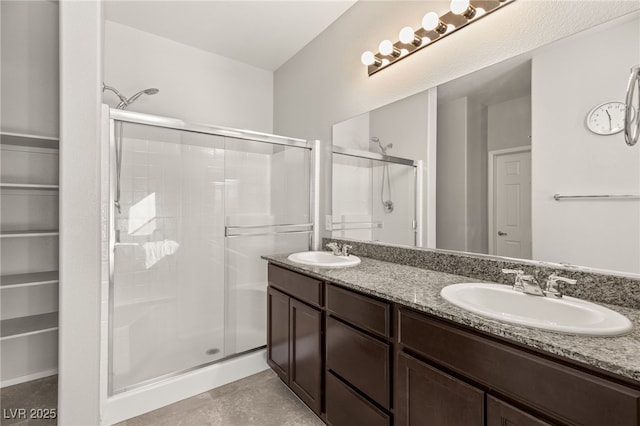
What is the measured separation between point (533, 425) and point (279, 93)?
3.18 metres

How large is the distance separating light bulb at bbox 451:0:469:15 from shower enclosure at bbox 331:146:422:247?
79cm

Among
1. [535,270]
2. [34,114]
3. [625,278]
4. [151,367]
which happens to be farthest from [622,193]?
[34,114]

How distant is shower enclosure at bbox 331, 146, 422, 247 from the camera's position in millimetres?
1854

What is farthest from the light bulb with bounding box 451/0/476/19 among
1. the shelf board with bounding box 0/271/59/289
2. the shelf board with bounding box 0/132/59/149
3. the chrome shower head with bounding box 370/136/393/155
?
the shelf board with bounding box 0/271/59/289

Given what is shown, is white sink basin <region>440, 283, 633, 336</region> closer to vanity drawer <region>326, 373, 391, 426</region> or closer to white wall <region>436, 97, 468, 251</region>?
white wall <region>436, 97, 468, 251</region>

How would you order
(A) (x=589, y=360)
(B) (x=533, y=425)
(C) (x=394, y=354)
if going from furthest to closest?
(C) (x=394, y=354) < (B) (x=533, y=425) < (A) (x=589, y=360)

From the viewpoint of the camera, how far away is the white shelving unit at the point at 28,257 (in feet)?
6.23

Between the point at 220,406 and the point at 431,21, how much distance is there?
2611mm

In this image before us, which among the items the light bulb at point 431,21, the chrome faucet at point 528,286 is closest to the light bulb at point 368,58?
the light bulb at point 431,21

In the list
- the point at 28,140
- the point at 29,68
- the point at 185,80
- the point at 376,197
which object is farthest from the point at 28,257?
the point at 376,197

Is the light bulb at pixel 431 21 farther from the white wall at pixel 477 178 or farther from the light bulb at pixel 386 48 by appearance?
the white wall at pixel 477 178

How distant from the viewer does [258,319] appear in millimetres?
2422

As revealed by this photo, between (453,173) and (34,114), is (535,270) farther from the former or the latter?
(34,114)

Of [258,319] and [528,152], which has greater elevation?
[528,152]
